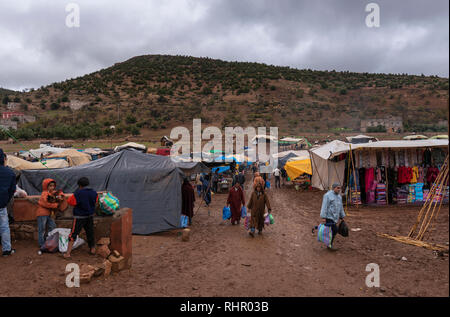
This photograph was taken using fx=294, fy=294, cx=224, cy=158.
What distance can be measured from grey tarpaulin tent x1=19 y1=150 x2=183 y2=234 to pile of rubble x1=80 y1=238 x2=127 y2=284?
2741 mm

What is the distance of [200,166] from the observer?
32.3 feet

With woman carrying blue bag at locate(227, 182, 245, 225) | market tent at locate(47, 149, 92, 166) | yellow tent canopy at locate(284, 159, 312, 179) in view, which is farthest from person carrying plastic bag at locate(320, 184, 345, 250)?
market tent at locate(47, 149, 92, 166)

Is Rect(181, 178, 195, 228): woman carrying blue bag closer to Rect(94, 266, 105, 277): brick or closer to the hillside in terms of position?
Rect(94, 266, 105, 277): brick

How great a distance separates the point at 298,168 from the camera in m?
16.6

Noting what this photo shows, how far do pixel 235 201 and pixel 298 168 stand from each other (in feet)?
27.5

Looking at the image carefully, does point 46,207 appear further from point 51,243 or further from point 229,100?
point 229,100

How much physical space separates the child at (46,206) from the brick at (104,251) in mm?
975

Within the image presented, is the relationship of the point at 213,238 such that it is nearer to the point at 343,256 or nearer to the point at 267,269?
the point at 267,269

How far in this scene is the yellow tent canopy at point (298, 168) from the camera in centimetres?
1648

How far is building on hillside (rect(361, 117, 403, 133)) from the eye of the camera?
40.5 meters

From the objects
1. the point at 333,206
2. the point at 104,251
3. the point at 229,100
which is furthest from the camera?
the point at 229,100

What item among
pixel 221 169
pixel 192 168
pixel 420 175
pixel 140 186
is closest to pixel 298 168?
pixel 221 169

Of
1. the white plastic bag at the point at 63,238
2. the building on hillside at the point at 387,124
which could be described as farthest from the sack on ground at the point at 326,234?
the building on hillside at the point at 387,124
